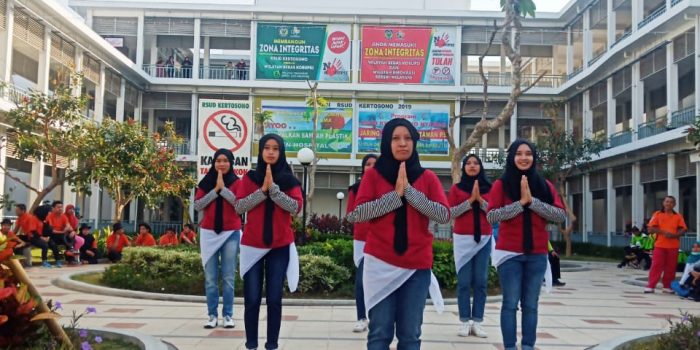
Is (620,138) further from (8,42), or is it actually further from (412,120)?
(8,42)

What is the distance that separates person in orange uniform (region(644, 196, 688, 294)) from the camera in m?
12.0

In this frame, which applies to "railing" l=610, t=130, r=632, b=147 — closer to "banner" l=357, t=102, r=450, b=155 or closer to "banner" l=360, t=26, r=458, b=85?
"banner" l=357, t=102, r=450, b=155

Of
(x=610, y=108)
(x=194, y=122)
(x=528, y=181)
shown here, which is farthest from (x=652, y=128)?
(x=528, y=181)

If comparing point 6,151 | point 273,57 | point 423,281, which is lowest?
point 423,281

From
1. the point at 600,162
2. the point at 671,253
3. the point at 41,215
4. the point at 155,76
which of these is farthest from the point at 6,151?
the point at 600,162

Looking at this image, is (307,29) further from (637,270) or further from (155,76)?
(637,270)

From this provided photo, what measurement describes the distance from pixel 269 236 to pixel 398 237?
5.65 feet

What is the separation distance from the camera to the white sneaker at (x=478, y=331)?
23.2 feet

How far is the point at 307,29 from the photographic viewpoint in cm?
3136

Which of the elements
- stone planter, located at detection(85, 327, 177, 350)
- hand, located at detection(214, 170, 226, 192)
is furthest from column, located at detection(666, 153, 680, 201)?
stone planter, located at detection(85, 327, 177, 350)

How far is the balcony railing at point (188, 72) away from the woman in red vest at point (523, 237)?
28483 millimetres

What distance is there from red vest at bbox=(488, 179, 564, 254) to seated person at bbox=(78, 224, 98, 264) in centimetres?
1467

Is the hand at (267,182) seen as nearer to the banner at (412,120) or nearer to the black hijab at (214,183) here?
the black hijab at (214,183)

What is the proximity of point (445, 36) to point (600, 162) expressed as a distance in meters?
9.44
